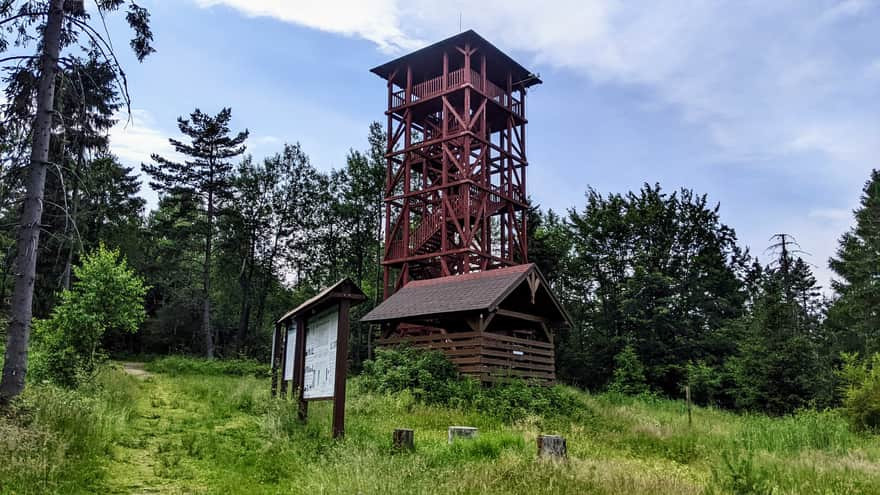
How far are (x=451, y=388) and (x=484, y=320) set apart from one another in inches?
93.7

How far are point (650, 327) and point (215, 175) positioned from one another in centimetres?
2568

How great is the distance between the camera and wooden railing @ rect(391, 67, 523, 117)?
2759cm

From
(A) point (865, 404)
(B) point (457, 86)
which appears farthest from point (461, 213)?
(A) point (865, 404)

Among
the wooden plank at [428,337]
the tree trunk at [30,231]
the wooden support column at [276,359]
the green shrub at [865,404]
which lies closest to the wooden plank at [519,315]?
the wooden plank at [428,337]

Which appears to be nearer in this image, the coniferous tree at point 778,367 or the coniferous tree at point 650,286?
the coniferous tree at point 778,367

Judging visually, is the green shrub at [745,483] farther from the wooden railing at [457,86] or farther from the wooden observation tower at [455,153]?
the wooden railing at [457,86]

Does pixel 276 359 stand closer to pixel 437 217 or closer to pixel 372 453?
pixel 372 453

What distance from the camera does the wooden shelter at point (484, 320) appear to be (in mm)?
18359

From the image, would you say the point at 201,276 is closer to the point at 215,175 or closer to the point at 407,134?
the point at 215,175

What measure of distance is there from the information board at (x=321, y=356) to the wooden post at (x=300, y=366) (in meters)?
0.19

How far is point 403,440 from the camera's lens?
30.5ft

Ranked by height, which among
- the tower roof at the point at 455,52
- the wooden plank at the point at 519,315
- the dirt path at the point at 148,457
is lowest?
the dirt path at the point at 148,457

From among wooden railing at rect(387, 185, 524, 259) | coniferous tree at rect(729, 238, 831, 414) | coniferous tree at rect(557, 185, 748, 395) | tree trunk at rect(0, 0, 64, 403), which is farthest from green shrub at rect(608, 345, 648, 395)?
tree trunk at rect(0, 0, 64, 403)

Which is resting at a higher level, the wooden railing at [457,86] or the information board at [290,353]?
the wooden railing at [457,86]
